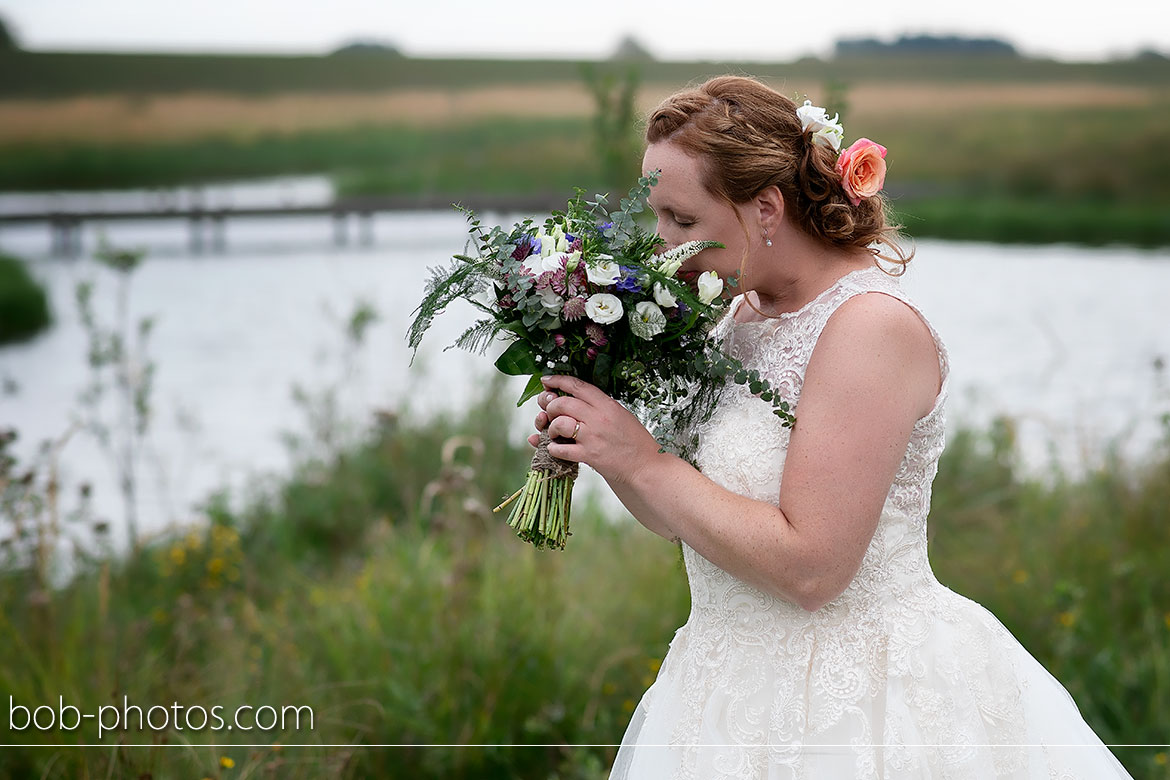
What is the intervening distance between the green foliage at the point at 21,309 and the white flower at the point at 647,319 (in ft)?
65.8

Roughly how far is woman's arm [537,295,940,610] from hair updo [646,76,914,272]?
27 centimetres

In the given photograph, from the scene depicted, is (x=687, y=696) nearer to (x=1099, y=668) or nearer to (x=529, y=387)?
(x=529, y=387)

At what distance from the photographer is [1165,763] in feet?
11.2

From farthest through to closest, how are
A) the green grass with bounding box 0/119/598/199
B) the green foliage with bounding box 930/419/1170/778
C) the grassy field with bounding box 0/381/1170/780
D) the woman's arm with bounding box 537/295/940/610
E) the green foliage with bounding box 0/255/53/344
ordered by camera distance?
the green grass with bounding box 0/119/598/199 → the green foliage with bounding box 0/255/53/344 → the green foliage with bounding box 930/419/1170/778 → the grassy field with bounding box 0/381/1170/780 → the woman's arm with bounding box 537/295/940/610

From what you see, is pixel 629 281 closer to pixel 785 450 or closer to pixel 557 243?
pixel 557 243

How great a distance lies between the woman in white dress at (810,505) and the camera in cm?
179

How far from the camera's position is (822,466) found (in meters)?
1.77

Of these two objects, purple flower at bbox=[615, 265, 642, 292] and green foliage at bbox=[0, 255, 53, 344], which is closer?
purple flower at bbox=[615, 265, 642, 292]

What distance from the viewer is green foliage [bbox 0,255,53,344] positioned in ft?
62.7

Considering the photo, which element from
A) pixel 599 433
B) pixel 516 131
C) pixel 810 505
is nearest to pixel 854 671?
pixel 810 505

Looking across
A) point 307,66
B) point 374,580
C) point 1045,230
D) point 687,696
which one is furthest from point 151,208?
point 687,696

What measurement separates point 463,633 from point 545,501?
176 centimetres

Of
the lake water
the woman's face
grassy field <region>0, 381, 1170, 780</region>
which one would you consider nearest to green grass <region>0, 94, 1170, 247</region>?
the lake water

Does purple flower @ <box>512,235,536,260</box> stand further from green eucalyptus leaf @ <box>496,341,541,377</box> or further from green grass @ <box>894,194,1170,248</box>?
green grass @ <box>894,194,1170,248</box>
